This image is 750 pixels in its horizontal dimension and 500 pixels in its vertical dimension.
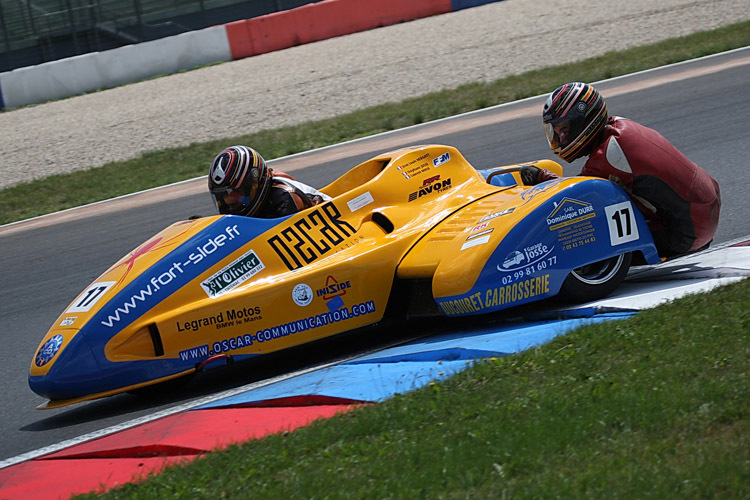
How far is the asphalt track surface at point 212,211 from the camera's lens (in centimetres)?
547

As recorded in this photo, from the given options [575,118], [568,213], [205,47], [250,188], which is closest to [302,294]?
[250,188]

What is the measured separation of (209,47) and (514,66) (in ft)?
23.5

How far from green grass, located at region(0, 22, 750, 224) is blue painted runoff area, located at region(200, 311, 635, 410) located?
7212 millimetres

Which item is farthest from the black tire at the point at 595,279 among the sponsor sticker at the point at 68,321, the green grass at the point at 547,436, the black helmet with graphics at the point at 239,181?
the sponsor sticker at the point at 68,321

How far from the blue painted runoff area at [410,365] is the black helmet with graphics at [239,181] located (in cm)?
134

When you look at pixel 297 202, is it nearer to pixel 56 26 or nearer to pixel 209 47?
pixel 209 47

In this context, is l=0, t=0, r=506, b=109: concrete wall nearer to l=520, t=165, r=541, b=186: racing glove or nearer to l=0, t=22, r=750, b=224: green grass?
l=0, t=22, r=750, b=224: green grass

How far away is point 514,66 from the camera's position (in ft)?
50.0

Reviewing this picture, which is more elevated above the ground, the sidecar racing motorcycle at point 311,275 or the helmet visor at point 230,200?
the helmet visor at point 230,200

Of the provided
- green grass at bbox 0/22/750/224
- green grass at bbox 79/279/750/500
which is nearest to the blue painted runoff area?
green grass at bbox 79/279/750/500

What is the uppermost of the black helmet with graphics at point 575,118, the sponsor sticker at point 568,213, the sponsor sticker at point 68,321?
the black helmet with graphics at point 575,118

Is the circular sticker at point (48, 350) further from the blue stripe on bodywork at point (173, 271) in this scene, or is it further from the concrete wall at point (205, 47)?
the concrete wall at point (205, 47)

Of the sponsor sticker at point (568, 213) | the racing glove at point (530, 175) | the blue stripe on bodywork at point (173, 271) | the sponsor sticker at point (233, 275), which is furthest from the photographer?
the racing glove at point (530, 175)

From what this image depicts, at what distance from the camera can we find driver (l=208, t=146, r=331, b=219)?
5.90 metres
